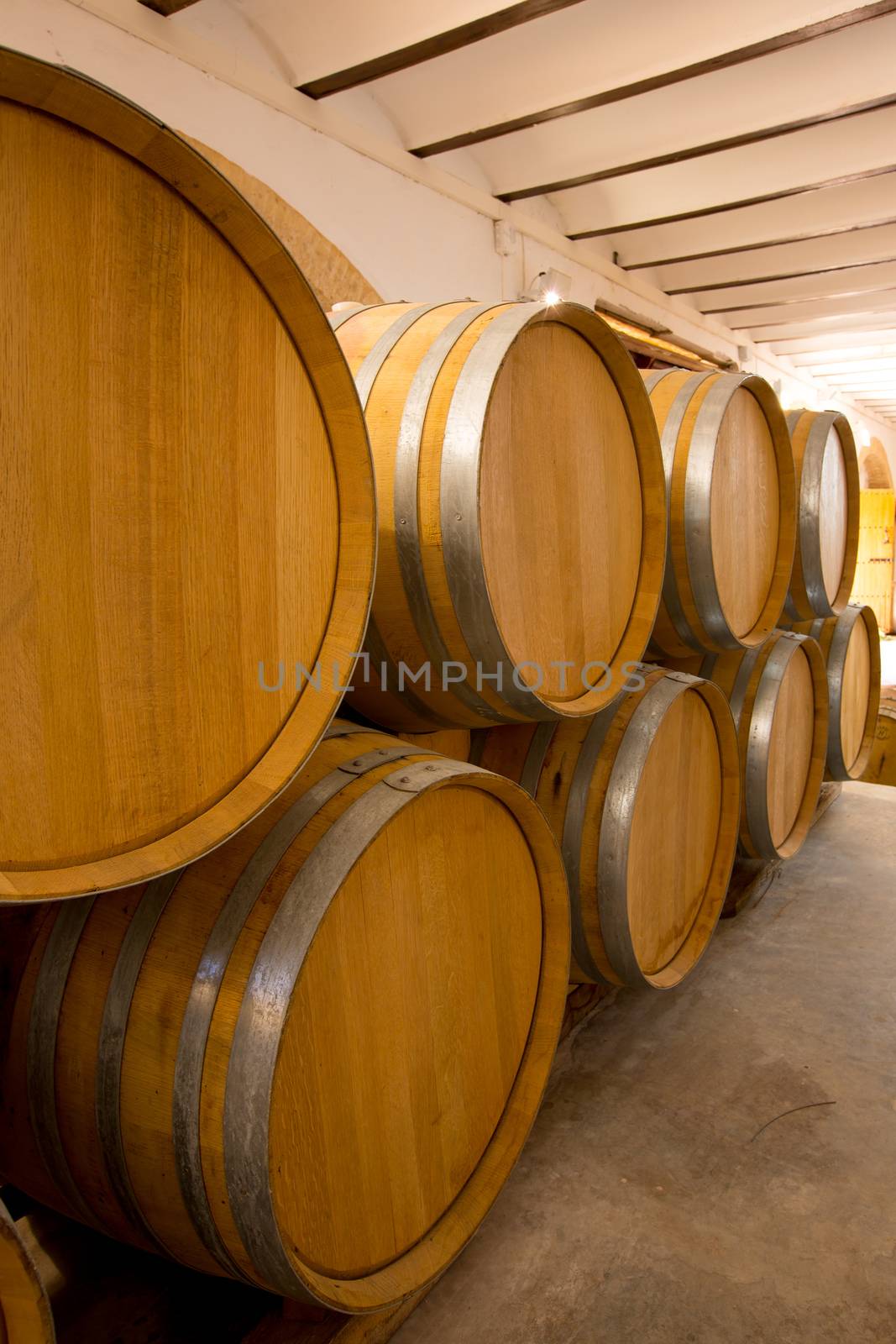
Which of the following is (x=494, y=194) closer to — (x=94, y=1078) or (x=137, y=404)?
(x=137, y=404)

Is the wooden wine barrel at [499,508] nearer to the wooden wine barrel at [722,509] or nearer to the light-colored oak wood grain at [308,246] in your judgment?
the wooden wine barrel at [722,509]

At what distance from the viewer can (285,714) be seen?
1.10 metres

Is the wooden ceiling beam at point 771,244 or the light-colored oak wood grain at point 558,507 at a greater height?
the wooden ceiling beam at point 771,244

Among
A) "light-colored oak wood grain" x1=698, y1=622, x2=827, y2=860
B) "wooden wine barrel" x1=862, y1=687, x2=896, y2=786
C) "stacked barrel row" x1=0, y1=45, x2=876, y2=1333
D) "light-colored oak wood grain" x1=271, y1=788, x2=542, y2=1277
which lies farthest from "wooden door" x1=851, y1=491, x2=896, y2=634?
"light-colored oak wood grain" x1=271, y1=788, x2=542, y2=1277

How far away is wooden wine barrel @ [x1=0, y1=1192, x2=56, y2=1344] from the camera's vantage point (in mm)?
795

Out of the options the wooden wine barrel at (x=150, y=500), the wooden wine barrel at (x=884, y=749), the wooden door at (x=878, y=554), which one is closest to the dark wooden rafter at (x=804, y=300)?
the wooden wine barrel at (x=884, y=749)

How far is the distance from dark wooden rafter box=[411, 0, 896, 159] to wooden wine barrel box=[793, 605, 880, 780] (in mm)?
1987

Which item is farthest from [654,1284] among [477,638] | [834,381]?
[834,381]

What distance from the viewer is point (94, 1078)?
3.81 ft

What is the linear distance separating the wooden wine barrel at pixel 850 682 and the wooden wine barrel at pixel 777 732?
0.63 feet

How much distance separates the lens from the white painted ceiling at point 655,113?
2.59m

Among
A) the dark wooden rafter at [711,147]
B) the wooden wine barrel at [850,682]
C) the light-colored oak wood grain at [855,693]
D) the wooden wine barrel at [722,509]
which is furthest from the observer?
the light-colored oak wood grain at [855,693]

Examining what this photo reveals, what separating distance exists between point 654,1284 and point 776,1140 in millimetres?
567

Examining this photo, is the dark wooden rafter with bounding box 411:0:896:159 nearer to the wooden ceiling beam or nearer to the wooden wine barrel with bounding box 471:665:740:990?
the wooden ceiling beam
